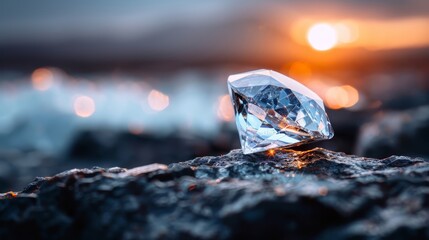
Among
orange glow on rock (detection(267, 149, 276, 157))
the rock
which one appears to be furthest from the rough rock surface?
the rock

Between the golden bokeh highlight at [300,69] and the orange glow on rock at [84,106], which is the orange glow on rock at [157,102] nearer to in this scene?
the orange glow on rock at [84,106]

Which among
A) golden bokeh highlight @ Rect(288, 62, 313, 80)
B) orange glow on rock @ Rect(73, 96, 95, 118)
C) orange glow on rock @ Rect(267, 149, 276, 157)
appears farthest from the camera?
golden bokeh highlight @ Rect(288, 62, 313, 80)

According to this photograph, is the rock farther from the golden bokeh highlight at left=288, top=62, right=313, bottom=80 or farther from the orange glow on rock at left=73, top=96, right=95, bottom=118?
the golden bokeh highlight at left=288, top=62, right=313, bottom=80

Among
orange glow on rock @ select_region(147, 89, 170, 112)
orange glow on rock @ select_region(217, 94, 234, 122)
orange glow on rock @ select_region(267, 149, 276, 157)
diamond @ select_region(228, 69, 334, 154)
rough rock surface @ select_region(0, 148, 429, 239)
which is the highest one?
diamond @ select_region(228, 69, 334, 154)

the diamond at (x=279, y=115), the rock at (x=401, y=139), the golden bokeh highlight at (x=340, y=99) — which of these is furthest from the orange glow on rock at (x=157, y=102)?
the diamond at (x=279, y=115)

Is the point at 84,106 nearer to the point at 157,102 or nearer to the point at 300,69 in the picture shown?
the point at 157,102
